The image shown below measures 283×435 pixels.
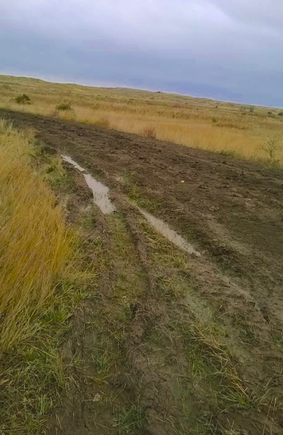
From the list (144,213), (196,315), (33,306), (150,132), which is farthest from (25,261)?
(150,132)

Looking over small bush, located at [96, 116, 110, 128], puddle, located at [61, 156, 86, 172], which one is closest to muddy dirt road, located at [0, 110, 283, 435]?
puddle, located at [61, 156, 86, 172]

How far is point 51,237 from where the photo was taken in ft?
10.5

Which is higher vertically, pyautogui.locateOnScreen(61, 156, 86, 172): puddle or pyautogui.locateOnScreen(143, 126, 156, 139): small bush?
pyautogui.locateOnScreen(143, 126, 156, 139): small bush

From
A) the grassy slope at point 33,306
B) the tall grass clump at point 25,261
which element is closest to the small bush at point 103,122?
the tall grass clump at point 25,261

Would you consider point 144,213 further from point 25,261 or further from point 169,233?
point 25,261

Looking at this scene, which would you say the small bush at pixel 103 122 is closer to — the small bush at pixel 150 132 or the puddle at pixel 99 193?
the small bush at pixel 150 132

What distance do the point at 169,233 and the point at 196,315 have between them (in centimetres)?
199

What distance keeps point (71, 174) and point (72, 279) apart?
4.75 meters

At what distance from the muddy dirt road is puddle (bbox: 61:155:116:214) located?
172mm

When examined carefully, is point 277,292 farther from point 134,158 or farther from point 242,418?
point 134,158

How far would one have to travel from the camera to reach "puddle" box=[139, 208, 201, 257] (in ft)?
13.4

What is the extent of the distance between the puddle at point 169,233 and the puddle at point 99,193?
2.27 ft

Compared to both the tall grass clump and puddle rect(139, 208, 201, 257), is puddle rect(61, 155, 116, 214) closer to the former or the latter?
puddle rect(139, 208, 201, 257)

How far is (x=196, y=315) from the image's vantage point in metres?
2.71
